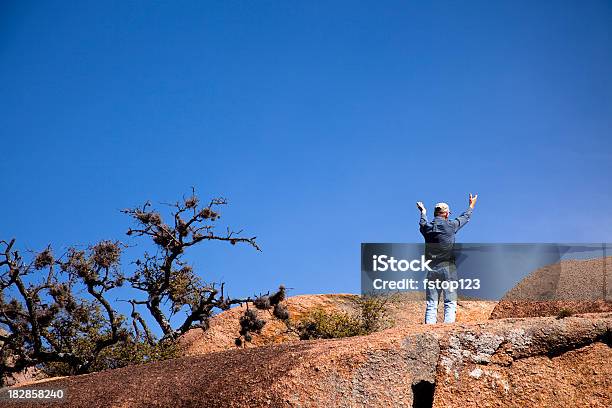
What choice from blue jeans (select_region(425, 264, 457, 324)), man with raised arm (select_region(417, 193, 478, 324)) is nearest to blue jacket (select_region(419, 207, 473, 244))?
man with raised arm (select_region(417, 193, 478, 324))

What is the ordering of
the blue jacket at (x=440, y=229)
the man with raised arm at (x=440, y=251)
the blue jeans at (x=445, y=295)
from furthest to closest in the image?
the blue jacket at (x=440, y=229), the man with raised arm at (x=440, y=251), the blue jeans at (x=445, y=295)

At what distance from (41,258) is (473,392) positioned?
1585cm

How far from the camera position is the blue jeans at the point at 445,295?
1270 centimetres

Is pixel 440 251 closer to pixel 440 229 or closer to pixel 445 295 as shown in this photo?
pixel 440 229

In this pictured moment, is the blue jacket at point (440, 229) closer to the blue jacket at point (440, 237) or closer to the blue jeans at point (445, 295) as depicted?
the blue jacket at point (440, 237)

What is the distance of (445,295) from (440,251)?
860 millimetres

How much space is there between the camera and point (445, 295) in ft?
42.7

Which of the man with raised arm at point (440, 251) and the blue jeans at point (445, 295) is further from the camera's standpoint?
the man with raised arm at point (440, 251)

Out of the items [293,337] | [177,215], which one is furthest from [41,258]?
[293,337]

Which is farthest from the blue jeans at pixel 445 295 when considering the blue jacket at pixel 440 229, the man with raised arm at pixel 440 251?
the blue jacket at pixel 440 229

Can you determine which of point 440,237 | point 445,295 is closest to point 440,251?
point 440,237

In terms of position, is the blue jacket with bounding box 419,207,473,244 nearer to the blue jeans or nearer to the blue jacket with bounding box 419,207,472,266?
the blue jacket with bounding box 419,207,472,266

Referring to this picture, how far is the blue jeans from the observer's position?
12.7 metres

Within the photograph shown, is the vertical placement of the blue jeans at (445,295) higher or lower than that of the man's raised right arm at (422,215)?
lower
